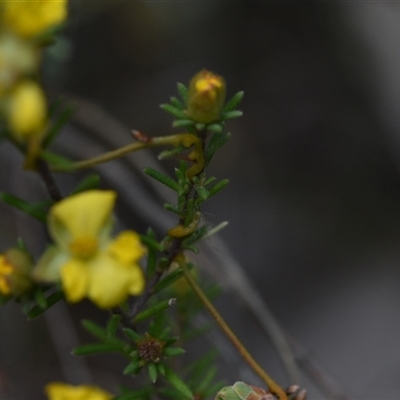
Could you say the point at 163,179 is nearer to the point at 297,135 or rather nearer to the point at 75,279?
the point at 75,279

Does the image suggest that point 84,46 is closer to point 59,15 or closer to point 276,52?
point 276,52

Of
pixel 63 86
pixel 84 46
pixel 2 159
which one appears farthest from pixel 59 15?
pixel 84 46

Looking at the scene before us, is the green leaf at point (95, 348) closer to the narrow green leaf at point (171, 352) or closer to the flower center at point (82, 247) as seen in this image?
the narrow green leaf at point (171, 352)

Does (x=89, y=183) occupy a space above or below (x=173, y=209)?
above

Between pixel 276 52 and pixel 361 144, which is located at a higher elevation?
pixel 276 52

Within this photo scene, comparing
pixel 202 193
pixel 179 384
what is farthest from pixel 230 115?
pixel 179 384
